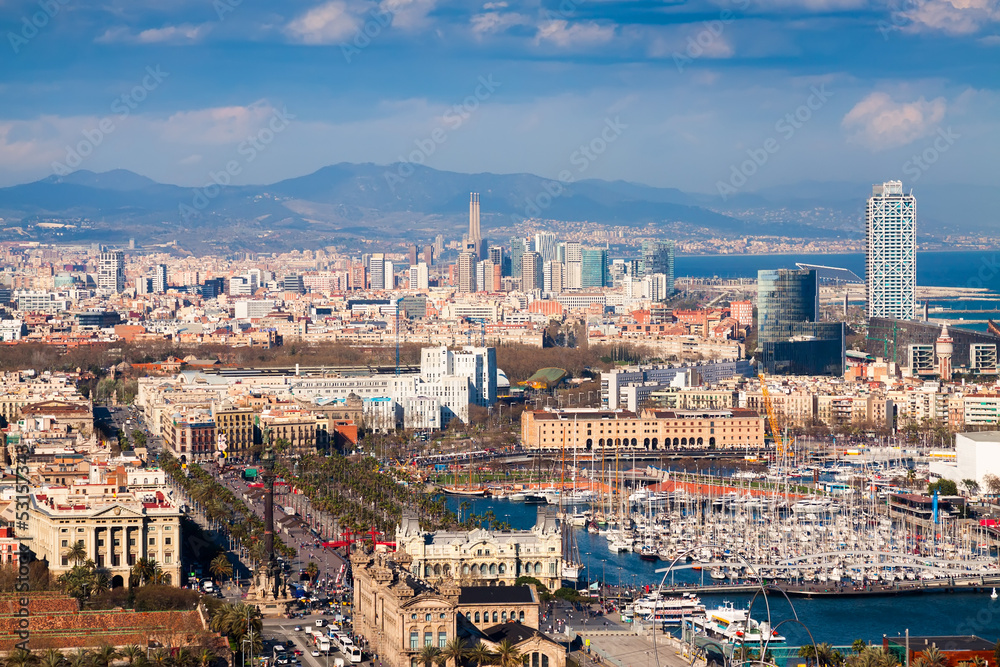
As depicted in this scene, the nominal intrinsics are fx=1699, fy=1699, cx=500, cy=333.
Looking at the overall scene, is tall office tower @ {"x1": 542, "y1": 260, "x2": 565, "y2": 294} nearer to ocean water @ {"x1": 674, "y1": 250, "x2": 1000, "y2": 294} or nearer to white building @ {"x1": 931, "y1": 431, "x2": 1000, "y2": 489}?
ocean water @ {"x1": 674, "y1": 250, "x2": 1000, "y2": 294}

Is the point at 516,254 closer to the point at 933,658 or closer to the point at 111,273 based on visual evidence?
the point at 111,273

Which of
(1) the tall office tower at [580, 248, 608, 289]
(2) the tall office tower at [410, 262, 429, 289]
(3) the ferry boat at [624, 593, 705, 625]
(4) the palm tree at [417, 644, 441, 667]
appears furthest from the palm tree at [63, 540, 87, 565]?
(1) the tall office tower at [580, 248, 608, 289]

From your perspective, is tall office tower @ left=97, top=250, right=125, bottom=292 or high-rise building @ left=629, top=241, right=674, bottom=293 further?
high-rise building @ left=629, top=241, right=674, bottom=293

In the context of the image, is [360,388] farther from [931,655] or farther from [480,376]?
[931,655]

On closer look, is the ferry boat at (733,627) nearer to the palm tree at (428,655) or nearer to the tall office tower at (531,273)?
the palm tree at (428,655)

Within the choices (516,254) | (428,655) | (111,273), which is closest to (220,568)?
(428,655)

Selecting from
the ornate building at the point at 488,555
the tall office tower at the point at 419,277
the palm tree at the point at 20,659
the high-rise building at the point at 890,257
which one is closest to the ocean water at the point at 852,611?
the ornate building at the point at 488,555

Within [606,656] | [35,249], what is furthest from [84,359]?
[35,249]
